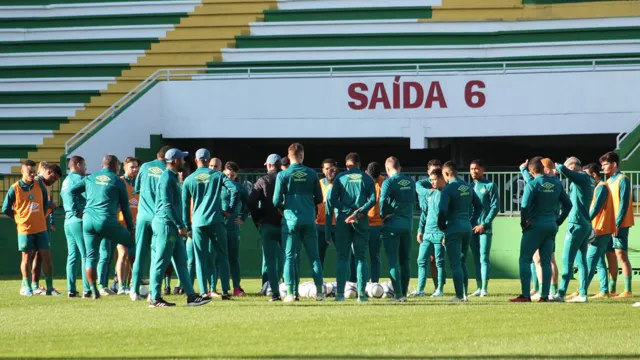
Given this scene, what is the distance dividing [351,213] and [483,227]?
2.15 m

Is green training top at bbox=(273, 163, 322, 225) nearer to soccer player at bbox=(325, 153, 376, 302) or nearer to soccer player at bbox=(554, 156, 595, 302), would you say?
→ soccer player at bbox=(325, 153, 376, 302)

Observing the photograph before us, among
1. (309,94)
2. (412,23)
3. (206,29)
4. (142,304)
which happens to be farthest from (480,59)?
(142,304)

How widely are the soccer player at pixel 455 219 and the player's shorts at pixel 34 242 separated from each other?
5541 mm

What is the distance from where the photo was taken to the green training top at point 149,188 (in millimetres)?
13688

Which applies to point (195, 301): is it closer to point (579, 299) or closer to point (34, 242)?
point (34, 242)

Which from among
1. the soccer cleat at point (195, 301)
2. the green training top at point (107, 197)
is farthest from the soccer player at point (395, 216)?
the green training top at point (107, 197)

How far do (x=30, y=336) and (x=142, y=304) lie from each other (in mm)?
3301

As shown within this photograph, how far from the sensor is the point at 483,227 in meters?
15.2

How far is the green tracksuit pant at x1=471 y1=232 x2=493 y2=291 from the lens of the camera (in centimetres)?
1535

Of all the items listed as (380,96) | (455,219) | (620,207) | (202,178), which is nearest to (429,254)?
(455,219)

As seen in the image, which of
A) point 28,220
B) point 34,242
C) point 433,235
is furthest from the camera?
point 34,242

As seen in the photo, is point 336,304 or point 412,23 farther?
point 412,23

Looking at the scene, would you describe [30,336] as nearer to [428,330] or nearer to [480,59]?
[428,330]

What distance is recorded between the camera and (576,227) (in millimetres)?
14219
